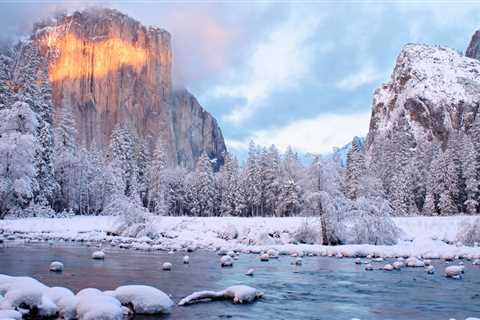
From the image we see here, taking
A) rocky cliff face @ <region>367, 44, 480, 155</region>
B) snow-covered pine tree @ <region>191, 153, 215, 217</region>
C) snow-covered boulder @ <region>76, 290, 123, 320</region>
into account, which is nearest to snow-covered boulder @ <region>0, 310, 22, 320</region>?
snow-covered boulder @ <region>76, 290, 123, 320</region>

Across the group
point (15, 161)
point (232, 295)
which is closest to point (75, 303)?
point (232, 295)

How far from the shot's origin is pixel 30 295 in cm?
1062

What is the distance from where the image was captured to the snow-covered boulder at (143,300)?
11172 millimetres

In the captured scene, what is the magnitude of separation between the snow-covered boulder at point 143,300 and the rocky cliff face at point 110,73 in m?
153

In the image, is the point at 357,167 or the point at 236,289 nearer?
the point at 236,289

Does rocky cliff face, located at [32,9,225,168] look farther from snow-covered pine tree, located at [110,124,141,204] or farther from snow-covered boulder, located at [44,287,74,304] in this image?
snow-covered boulder, located at [44,287,74,304]

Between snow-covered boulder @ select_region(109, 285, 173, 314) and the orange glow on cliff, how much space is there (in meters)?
168

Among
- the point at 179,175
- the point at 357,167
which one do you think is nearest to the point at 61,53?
the point at 179,175

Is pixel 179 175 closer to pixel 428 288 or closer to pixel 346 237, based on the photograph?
pixel 346 237

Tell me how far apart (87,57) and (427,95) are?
113129 mm

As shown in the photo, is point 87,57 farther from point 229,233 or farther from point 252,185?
point 229,233

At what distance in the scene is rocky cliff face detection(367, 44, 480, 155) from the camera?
478ft

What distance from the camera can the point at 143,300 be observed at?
11.3m

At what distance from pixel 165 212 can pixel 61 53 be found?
396 ft
